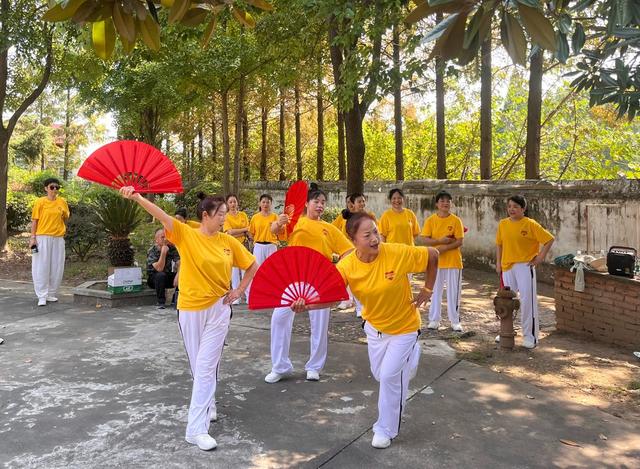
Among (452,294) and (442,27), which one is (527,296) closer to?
(452,294)

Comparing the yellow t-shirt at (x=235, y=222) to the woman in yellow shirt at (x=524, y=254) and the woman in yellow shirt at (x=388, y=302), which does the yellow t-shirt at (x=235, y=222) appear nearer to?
the woman in yellow shirt at (x=524, y=254)

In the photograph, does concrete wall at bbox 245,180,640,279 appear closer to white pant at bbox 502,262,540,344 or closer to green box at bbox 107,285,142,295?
white pant at bbox 502,262,540,344

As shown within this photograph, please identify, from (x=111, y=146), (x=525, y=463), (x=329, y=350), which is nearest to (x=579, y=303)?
(x=329, y=350)

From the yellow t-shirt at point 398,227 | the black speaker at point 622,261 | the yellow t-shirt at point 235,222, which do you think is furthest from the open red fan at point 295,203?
the black speaker at point 622,261

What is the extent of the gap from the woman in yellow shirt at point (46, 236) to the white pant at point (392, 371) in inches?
274

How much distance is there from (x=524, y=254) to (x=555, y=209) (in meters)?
4.62

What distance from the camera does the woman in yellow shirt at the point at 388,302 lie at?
13.5 feet

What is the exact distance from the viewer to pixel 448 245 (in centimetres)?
764

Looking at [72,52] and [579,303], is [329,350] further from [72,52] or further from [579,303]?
[72,52]

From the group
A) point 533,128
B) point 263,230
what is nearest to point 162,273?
point 263,230

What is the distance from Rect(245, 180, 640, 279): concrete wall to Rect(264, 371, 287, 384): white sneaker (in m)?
6.48

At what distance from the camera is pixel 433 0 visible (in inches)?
104

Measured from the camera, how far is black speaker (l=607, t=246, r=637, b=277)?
22.7 ft

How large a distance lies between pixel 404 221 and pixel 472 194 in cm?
569
